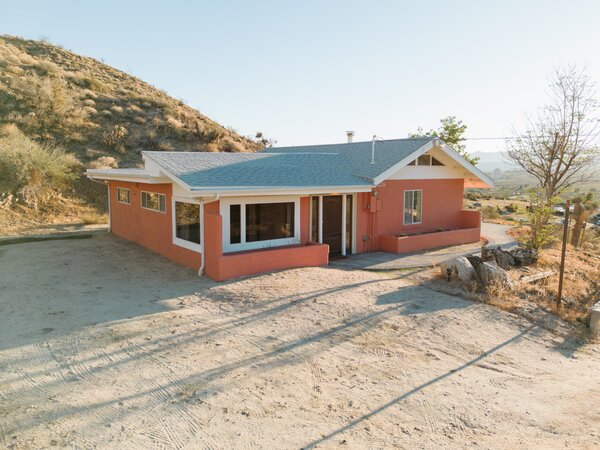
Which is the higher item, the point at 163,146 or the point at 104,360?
the point at 163,146

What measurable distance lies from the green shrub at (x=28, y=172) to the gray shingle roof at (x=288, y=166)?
1186cm

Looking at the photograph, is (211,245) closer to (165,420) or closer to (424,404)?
(165,420)

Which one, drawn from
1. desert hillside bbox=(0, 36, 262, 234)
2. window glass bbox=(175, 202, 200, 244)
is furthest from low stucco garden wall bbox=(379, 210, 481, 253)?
desert hillside bbox=(0, 36, 262, 234)

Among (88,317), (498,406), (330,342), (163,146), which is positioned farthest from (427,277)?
(163,146)

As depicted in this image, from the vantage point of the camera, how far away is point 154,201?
47.1 ft

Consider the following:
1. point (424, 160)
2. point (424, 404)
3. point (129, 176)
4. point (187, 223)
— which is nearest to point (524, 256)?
point (424, 160)

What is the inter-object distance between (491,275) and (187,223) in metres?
8.31

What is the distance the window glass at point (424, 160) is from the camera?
56.6 feet

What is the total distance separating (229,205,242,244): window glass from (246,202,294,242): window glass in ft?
0.81

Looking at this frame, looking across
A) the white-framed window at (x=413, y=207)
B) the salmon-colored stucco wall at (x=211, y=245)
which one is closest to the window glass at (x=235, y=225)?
the salmon-colored stucco wall at (x=211, y=245)

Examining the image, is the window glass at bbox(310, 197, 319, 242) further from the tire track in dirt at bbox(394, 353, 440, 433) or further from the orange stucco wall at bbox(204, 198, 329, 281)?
the tire track in dirt at bbox(394, 353, 440, 433)

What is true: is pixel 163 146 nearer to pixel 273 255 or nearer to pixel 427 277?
pixel 273 255

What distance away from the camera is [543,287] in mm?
11531

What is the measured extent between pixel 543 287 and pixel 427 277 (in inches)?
116
